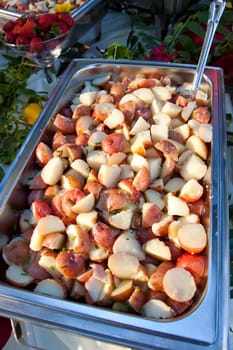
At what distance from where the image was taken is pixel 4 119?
107 centimetres

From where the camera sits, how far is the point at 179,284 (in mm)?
621

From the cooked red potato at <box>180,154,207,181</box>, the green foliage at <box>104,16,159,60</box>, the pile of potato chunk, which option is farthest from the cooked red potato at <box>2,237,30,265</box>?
the green foliage at <box>104,16,159,60</box>

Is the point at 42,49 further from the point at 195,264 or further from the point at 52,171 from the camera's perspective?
the point at 195,264

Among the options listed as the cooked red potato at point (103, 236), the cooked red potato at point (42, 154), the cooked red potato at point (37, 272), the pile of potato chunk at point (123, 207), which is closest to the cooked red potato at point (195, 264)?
the pile of potato chunk at point (123, 207)

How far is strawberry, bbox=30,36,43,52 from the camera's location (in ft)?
3.74

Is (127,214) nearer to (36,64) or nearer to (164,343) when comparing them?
(164,343)

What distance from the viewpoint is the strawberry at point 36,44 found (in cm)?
114

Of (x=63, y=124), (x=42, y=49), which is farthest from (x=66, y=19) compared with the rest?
(x=63, y=124)

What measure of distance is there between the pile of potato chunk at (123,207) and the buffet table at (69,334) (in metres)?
0.09

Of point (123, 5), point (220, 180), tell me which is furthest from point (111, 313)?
point (123, 5)

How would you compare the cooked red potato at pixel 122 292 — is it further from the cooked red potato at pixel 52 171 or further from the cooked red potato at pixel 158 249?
the cooked red potato at pixel 52 171

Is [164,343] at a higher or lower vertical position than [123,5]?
lower

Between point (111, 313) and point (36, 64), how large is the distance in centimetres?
88

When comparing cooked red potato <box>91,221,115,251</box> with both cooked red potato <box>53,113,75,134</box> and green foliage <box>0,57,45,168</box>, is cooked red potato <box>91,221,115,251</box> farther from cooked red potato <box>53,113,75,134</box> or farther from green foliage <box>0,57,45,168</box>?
green foliage <box>0,57,45,168</box>
